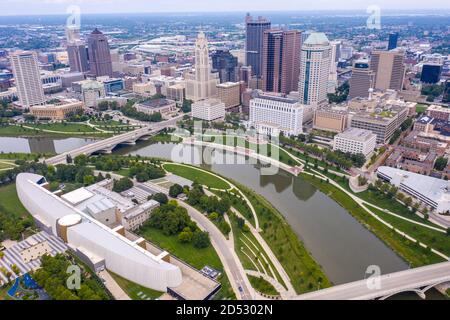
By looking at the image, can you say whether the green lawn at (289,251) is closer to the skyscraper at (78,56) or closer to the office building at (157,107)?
the office building at (157,107)

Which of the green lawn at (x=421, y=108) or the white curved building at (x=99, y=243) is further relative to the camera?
the green lawn at (x=421, y=108)

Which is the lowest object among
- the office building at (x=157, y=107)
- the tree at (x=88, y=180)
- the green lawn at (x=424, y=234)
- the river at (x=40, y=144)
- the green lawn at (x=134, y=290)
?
the river at (x=40, y=144)

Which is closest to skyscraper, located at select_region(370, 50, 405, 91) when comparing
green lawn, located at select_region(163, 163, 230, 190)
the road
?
green lawn, located at select_region(163, 163, 230, 190)

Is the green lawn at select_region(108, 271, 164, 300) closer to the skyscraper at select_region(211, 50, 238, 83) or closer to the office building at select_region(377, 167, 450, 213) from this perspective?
the office building at select_region(377, 167, 450, 213)

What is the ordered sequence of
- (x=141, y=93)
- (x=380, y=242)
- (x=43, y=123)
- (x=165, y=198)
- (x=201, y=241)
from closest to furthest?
(x=201, y=241) → (x=380, y=242) → (x=165, y=198) → (x=43, y=123) → (x=141, y=93)

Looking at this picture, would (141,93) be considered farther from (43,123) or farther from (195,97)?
(43,123)

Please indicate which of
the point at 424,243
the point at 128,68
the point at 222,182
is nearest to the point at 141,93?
the point at 128,68

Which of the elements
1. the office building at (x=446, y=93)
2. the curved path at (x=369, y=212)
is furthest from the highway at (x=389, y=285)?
the office building at (x=446, y=93)
